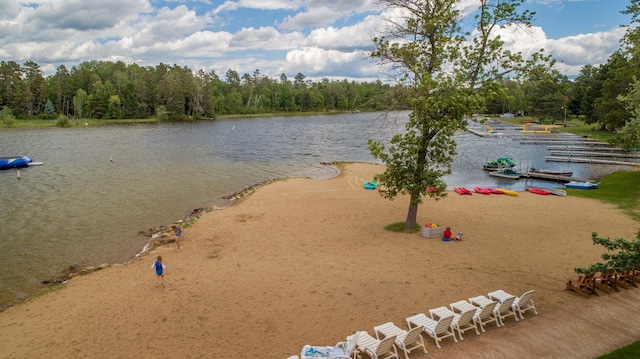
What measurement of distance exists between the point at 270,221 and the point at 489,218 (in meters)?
13.7

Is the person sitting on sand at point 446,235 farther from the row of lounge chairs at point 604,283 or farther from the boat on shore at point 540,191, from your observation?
the boat on shore at point 540,191

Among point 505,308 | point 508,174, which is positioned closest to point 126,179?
point 505,308

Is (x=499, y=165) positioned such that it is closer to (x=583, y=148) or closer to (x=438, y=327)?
(x=583, y=148)

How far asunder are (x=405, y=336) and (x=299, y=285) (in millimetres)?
5841

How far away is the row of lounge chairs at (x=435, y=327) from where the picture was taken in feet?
32.9

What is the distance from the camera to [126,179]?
42.2 metres

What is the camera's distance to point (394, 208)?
27250mm

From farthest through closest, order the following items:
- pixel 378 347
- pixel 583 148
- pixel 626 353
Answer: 1. pixel 583 148
2. pixel 378 347
3. pixel 626 353

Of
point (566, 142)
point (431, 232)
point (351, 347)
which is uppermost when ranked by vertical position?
point (566, 142)

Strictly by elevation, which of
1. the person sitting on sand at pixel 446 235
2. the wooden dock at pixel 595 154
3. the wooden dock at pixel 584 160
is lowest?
the person sitting on sand at pixel 446 235

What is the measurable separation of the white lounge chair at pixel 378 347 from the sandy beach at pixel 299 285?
0.80 meters

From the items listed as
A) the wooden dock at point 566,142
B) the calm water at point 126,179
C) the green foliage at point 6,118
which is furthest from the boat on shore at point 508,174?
the green foliage at point 6,118

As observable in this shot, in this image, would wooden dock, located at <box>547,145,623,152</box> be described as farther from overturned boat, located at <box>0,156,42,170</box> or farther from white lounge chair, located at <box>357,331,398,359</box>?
overturned boat, located at <box>0,156,42,170</box>

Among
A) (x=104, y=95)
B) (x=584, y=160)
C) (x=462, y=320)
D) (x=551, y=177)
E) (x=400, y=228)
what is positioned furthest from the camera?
(x=104, y=95)
